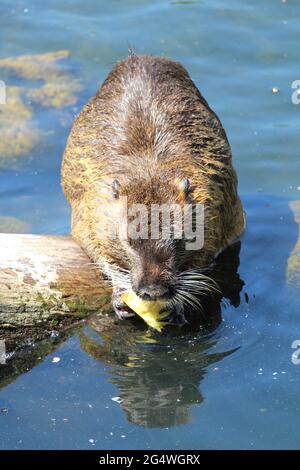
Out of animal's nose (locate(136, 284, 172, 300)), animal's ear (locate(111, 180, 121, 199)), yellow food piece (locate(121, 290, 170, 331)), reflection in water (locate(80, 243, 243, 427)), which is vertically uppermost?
animal's ear (locate(111, 180, 121, 199))

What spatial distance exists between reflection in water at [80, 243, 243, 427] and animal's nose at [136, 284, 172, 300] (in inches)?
24.7

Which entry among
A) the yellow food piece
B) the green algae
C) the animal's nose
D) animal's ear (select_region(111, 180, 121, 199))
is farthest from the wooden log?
the green algae

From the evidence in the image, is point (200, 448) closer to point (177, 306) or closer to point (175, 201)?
point (177, 306)

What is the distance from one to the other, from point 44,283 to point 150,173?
91 centimetres

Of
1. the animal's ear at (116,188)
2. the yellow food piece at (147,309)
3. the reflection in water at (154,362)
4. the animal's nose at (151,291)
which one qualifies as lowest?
the reflection in water at (154,362)

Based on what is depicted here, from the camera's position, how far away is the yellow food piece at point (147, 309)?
19.4ft

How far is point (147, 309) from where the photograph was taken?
19.6ft

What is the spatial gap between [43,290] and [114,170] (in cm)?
89

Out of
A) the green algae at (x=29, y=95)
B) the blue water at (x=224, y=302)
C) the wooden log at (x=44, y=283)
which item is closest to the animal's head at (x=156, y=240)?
the wooden log at (x=44, y=283)

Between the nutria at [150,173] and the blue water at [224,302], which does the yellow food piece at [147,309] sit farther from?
the blue water at [224,302]

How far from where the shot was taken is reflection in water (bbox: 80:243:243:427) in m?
5.64

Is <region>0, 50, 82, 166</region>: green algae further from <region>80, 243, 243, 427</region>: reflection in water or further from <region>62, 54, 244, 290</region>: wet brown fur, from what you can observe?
<region>80, 243, 243, 427</region>: reflection in water

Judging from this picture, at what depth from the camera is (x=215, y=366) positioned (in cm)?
598

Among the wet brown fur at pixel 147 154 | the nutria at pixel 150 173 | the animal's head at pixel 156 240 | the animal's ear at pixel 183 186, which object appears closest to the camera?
the animal's head at pixel 156 240
